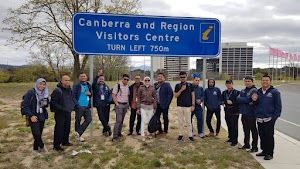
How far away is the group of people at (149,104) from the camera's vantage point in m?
5.51

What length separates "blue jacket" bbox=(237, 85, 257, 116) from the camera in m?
5.89

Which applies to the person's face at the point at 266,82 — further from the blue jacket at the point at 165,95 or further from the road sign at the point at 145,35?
the blue jacket at the point at 165,95

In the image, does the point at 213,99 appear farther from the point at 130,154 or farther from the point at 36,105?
the point at 36,105

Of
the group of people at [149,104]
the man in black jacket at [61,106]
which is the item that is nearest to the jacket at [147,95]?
the group of people at [149,104]

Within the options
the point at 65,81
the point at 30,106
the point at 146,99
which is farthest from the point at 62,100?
the point at 146,99

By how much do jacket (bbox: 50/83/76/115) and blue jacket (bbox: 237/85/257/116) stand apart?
368 cm

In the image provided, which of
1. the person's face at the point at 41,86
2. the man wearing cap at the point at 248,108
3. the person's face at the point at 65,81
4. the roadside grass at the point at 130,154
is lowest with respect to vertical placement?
the roadside grass at the point at 130,154

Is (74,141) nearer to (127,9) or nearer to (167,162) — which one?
(167,162)

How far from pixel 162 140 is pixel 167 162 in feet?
5.94

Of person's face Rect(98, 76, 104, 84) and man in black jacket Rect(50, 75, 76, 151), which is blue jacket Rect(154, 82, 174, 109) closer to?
person's face Rect(98, 76, 104, 84)

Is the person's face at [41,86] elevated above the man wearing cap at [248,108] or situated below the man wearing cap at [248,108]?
above

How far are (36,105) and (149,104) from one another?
2640 mm

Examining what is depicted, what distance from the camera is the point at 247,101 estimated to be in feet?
19.3

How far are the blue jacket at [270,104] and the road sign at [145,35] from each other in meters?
2.43
